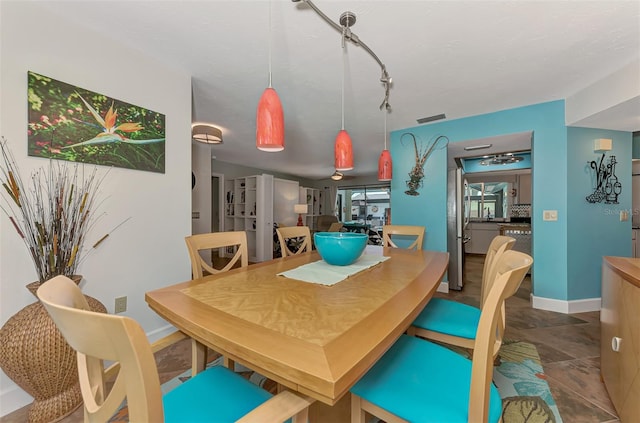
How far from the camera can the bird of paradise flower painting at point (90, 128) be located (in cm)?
151

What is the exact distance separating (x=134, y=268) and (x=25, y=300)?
56 centimetres

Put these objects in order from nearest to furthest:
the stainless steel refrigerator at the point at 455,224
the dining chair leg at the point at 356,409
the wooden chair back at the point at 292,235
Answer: the dining chair leg at the point at 356,409 < the wooden chair back at the point at 292,235 < the stainless steel refrigerator at the point at 455,224

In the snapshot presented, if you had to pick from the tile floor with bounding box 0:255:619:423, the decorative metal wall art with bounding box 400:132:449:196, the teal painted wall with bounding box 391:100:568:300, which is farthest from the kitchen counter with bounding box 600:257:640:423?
the decorative metal wall art with bounding box 400:132:449:196

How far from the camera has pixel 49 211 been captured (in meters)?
1.55

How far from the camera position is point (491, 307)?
72 cm

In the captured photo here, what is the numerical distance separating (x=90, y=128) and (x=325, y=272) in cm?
186

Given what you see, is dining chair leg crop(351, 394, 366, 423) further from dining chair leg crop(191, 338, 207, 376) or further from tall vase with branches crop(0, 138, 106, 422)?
tall vase with branches crop(0, 138, 106, 422)

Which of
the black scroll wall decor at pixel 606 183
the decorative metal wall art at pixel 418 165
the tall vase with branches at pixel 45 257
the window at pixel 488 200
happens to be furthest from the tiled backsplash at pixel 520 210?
the tall vase with branches at pixel 45 257

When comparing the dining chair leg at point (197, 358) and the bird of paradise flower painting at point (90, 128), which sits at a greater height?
the bird of paradise flower painting at point (90, 128)

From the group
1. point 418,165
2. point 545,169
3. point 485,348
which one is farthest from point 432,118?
point 485,348

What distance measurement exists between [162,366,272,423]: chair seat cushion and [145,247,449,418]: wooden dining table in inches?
8.9

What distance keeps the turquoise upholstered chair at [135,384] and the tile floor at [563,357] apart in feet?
3.61

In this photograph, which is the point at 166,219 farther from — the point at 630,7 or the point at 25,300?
the point at 630,7

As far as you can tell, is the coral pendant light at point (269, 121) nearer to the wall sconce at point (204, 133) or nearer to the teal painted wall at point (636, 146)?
the wall sconce at point (204, 133)
